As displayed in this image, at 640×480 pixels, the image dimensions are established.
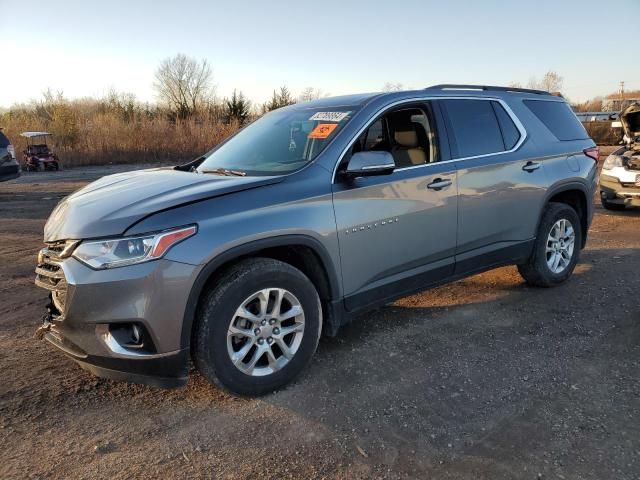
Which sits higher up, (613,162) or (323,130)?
(323,130)

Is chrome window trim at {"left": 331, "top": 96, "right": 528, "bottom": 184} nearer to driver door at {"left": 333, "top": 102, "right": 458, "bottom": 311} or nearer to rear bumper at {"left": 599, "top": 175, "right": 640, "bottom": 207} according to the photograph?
driver door at {"left": 333, "top": 102, "right": 458, "bottom": 311}

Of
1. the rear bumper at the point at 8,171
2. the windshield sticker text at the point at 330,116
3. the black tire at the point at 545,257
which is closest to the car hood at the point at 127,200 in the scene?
the windshield sticker text at the point at 330,116

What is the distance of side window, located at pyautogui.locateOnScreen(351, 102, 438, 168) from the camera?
3949 mm

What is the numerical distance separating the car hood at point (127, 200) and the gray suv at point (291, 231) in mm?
12

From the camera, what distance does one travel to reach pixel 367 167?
10.9 ft

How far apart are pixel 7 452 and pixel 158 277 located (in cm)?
115

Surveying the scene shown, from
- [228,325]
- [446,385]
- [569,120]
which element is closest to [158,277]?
[228,325]

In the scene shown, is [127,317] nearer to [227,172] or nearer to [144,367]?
Answer: [144,367]

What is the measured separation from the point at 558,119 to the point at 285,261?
344 centimetres

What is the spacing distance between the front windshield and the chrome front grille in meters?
1.23

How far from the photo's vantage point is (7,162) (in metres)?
11.6

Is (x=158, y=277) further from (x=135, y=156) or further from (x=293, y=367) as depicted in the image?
(x=135, y=156)

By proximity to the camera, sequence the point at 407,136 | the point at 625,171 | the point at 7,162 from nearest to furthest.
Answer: the point at 407,136
the point at 625,171
the point at 7,162

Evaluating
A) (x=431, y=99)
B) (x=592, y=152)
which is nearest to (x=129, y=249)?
(x=431, y=99)
